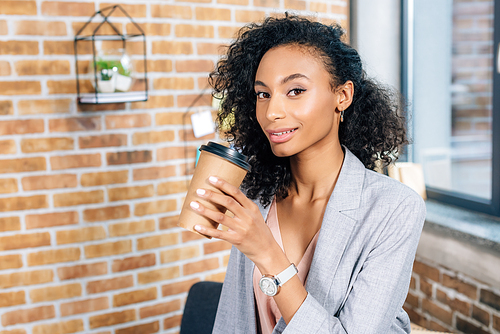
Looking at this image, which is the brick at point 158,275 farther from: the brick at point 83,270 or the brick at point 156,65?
the brick at point 156,65

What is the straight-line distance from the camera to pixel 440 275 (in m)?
1.94

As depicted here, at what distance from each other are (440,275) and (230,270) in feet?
3.78

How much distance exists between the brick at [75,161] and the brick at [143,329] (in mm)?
751

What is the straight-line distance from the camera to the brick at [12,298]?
1722 mm

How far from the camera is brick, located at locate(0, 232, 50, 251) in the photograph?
1705mm

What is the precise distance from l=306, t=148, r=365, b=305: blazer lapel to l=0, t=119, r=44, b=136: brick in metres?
1.23

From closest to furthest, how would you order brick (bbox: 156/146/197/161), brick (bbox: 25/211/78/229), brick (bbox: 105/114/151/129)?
brick (bbox: 25/211/78/229), brick (bbox: 105/114/151/129), brick (bbox: 156/146/197/161)

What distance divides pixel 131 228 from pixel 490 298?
4.86 ft

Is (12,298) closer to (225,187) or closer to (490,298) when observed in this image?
(225,187)

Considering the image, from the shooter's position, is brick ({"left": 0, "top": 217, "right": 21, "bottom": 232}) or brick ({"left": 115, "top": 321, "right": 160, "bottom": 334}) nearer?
brick ({"left": 0, "top": 217, "right": 21, "bottom": 232})

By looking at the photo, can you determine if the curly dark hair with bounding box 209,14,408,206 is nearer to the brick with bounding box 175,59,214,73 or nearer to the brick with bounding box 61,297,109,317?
the brick with bounding box 175,59,214,73

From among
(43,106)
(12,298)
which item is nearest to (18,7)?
(43,106)

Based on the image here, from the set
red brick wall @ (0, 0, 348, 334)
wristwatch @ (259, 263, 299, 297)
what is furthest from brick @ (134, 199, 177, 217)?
wristwatch @ (259, 263, 299, 297)

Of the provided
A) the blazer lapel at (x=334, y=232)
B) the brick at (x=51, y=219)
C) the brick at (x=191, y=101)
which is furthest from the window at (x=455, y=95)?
the brick at (x=51, y=219)
